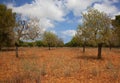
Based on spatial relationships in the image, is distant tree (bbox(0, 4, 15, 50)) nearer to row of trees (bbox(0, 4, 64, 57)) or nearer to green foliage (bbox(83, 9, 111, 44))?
row of trees (bbox(0, 4, 64, 57))

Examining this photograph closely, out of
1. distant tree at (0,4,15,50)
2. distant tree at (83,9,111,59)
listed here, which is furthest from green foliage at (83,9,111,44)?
distant tree at (0,4,15,50)

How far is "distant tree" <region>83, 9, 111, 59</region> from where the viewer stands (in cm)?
2609

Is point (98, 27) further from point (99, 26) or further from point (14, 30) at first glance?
point (14, 30)

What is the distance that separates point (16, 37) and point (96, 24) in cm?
1235

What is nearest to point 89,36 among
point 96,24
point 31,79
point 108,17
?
point 96,24

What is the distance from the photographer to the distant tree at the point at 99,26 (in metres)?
26.1

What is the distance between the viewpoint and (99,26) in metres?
26.5

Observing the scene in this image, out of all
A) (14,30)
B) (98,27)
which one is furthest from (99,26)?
(14,30)

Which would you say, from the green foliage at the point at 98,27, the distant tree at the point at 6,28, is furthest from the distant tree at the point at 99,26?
the distant tree at the point at 6,28

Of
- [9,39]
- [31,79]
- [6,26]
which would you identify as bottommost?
[31,79]

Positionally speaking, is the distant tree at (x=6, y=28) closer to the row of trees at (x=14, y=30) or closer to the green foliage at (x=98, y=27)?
the row of trees at (x=14, y=30)

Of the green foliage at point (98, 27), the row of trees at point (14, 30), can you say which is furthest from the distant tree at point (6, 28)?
the green foliage at point (98, 27)

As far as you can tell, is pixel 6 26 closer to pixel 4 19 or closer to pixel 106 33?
pixel 4 19

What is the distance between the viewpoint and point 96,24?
2669 cm
